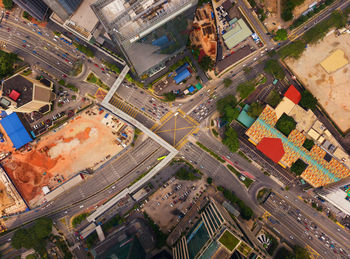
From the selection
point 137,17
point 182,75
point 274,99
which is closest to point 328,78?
point 274,99

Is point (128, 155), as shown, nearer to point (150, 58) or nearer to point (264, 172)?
point (150, 58)

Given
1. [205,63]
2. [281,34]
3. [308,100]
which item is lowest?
[308,100]

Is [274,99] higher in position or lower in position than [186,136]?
higher

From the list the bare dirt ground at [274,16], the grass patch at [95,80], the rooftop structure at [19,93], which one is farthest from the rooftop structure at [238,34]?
the rooftop structure at [19,93]

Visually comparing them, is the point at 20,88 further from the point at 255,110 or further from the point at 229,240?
the point at 255,110

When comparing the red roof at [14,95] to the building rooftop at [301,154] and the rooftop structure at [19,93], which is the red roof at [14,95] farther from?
the building rooftop at [301,154]
